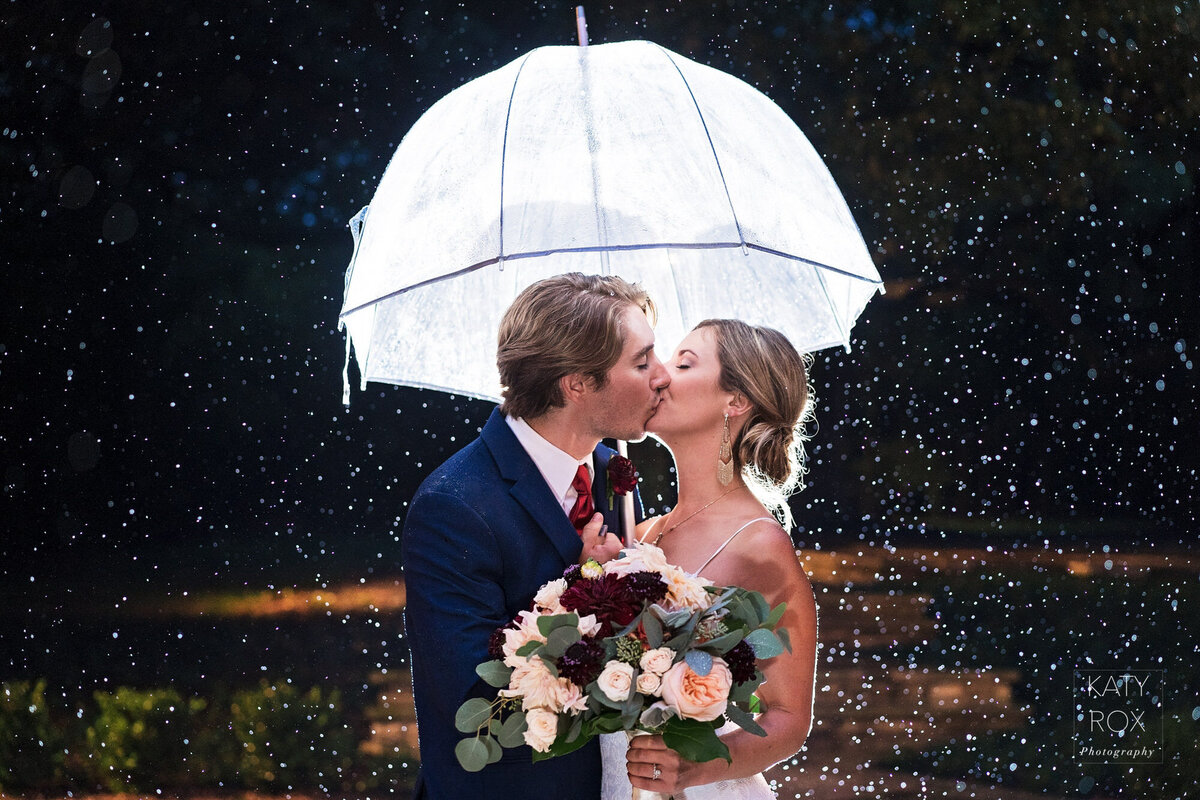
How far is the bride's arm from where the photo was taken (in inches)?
96.0

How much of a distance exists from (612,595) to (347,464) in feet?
11.9

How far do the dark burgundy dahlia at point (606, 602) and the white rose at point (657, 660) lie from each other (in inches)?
2.8

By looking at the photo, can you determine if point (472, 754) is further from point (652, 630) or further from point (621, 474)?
point (621, 474)

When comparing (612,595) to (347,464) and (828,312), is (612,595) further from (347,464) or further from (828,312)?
(347,464)

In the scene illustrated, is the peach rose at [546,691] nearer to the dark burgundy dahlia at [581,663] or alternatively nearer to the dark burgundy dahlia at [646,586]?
the dark burgundy dahlia at [581,663]

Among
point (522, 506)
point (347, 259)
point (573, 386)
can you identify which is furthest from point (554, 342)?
point (347, 259)

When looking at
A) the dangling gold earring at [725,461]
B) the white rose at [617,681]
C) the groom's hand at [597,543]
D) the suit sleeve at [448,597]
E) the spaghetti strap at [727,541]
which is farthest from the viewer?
the dangling gold earring at [725,461]

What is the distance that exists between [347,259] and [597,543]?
3464 millimetres

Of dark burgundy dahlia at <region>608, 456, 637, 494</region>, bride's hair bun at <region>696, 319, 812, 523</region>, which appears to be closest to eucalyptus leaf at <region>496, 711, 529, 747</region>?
dark burgundy dahlia at <region>608, 456, 637, 494</region>

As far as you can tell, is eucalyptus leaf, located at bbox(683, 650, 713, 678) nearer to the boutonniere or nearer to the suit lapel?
the suit lapel

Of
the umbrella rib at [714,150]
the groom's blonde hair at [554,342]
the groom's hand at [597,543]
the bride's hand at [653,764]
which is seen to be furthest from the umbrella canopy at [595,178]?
the bride's hand at [653,764]

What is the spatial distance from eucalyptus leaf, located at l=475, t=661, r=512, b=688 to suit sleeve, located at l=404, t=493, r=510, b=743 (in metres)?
0.18

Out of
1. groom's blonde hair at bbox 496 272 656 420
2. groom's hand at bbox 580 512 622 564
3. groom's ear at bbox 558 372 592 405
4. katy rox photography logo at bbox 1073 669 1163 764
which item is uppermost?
groom's blonde hair at bbox 496 272 656 420

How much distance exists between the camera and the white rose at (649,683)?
6.07 feet
